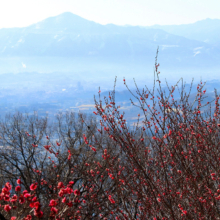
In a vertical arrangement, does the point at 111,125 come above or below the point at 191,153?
above

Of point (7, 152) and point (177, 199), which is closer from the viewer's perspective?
point (177, 199)

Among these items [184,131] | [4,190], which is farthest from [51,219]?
[184,131]

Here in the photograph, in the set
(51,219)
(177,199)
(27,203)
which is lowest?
(177,199)

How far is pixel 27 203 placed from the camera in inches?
106

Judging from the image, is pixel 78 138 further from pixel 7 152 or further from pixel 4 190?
pixel 4 190

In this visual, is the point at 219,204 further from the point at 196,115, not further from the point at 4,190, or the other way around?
the point at 4,190

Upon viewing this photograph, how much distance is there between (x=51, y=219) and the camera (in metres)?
2.76

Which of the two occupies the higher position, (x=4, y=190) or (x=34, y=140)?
(x=4, y=190)

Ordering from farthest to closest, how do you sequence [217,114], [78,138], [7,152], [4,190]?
[78,138]
[7,152]
[217,114]
[4,190]

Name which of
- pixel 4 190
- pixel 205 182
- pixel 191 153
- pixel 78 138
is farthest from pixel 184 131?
pixel 78 138

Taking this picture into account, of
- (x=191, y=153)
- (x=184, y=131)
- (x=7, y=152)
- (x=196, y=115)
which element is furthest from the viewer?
(x=7, y=152)

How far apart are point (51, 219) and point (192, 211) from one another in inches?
108

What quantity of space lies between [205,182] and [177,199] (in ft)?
2.06

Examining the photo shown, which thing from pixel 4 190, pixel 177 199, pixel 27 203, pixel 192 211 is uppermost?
pixel 4 190
